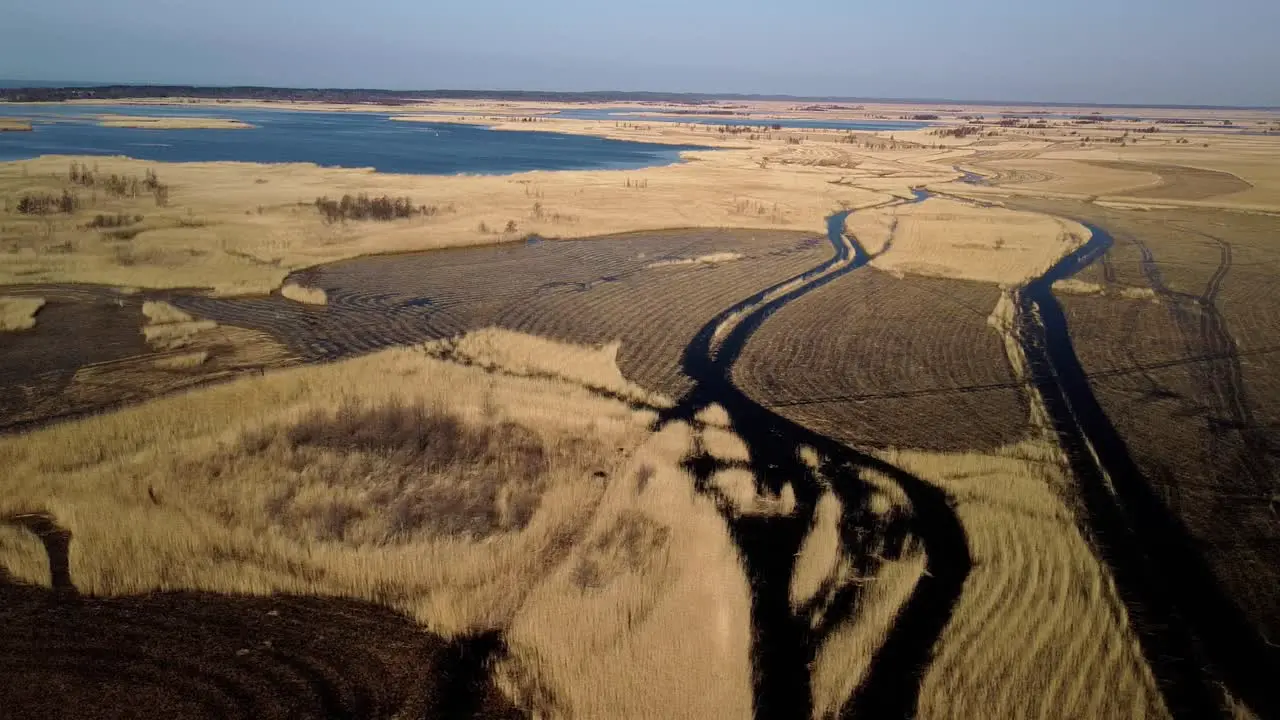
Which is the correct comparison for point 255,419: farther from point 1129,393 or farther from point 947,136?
point 947,136

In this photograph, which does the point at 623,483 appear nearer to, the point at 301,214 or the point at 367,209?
the point at 367,209

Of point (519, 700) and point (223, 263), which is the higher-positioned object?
point (223, 263)

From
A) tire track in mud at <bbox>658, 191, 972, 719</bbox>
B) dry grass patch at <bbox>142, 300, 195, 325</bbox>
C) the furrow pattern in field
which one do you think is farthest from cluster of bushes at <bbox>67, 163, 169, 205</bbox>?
the furrow pattern in field

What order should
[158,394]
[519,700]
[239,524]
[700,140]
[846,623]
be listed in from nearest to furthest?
[519,700]
[846,623]
[239,524]
[158,394]
[700,140]

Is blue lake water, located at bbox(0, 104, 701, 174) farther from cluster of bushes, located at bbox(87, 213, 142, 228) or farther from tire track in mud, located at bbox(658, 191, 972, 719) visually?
tire track in mud, located at bbox(658, 191, 972, 719)

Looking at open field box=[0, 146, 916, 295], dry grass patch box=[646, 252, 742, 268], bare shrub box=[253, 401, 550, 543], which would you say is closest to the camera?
bare shrub box=[253, 401, 550, 543]

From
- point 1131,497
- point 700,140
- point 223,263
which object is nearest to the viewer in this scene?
point 1131,497

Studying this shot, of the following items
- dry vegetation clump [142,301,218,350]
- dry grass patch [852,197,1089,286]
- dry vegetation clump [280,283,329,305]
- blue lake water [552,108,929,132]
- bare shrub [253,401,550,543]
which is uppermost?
blue lake water [552,108,929,132]

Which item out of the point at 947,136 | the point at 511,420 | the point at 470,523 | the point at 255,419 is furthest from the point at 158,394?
the point at 947,136
